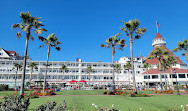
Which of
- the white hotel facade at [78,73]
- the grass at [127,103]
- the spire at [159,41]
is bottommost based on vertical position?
the grass at [127,103]

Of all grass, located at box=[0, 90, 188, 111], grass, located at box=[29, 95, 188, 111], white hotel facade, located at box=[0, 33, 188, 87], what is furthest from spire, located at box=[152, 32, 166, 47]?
grass, located at box=[29, 95, 188, 111]

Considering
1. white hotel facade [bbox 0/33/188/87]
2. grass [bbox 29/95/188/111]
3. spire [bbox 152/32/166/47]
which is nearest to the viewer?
grass [bbox 29/95/188/111]

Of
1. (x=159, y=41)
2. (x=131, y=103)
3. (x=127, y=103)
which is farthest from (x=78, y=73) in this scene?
(x=131, y=103)

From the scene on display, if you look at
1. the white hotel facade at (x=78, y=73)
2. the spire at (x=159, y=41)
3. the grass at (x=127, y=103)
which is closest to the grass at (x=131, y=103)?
the grass at (x=127, y=103)

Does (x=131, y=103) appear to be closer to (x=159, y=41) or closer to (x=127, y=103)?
(x=127, y=103)

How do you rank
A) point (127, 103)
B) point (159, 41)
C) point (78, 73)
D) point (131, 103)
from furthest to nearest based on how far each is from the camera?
point (159, 41) < point (78, 73) < point (127, 103) < point (131, 103)

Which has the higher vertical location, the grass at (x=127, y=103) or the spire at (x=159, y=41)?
the spire at (x=159, y=41)

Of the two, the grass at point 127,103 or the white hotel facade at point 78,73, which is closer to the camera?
the grass at point 127,103

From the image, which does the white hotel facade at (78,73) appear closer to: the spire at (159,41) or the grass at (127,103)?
the spire at (159,41)

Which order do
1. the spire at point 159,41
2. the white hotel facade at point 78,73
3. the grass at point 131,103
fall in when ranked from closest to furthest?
1. the grass at point 131,103
2. the white hotel facade at point 78,73
3. the spire at point 159,41

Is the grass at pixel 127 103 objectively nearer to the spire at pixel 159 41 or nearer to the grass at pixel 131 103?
the grass at pixel 131 103

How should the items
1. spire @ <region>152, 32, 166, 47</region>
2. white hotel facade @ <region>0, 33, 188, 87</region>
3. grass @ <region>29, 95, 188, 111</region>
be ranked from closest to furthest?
grass @ <region>29, 95, 188, 111</region>
white hotel facade @ <region>0, 33, 188, 87</region>
spire @ <region>152, 32, 166, 47</region>

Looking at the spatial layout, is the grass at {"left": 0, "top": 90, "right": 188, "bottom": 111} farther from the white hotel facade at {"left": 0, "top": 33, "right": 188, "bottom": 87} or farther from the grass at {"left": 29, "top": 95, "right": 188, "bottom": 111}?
the white hotel facade at {"left": 0, "top": 33, "right": 188, "bottom": 87}

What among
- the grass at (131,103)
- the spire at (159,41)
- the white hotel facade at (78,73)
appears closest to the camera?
the grass at (131,103)
